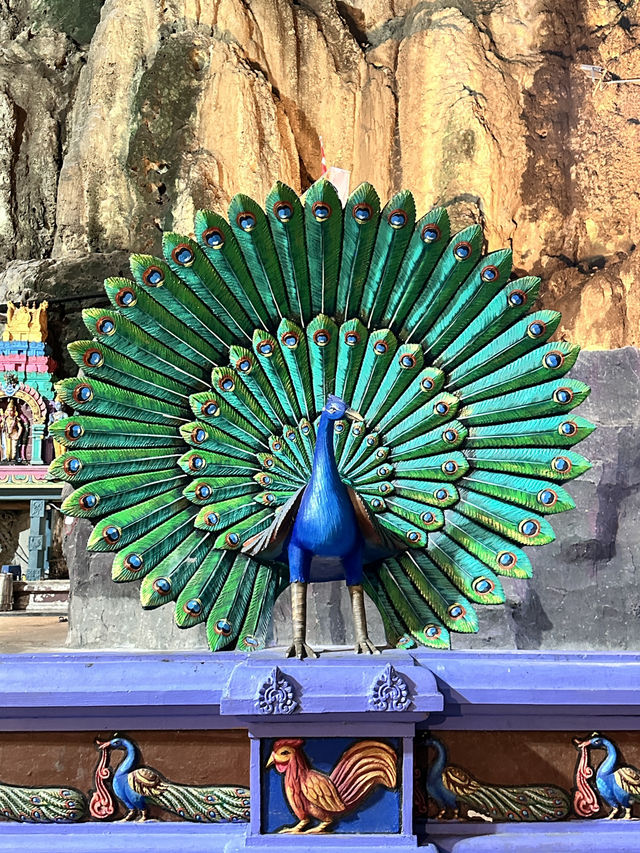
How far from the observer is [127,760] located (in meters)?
2.29

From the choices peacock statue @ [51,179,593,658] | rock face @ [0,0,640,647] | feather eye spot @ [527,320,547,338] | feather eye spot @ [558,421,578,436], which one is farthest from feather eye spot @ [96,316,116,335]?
rock face @ [0,0,640,647]

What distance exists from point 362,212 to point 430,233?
7.7 inches

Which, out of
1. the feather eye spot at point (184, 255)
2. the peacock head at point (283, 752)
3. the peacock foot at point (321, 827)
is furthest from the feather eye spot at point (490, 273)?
the peacock foot at point (321, 827)

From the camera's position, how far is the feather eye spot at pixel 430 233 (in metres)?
2.51

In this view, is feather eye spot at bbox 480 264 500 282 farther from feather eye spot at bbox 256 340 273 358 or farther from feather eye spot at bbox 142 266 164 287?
feather eye spot at bbox 142 266 164 287

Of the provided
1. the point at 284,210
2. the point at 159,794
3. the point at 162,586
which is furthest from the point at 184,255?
the point at 159,794

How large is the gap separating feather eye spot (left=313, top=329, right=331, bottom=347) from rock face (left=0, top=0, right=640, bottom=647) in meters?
12.3

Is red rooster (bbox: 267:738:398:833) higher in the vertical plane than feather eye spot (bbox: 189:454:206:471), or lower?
lower

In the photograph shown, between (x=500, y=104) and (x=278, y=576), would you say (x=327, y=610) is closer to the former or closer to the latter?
(x=278, y=576)

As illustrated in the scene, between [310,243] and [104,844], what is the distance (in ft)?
5.31

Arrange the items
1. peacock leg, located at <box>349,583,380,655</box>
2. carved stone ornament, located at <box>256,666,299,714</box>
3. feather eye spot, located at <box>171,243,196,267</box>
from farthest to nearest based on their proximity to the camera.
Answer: feather eye spot, located at <box>171,243,196,267</box>
peacock leg, located at <box>349,583,380,655</box>
carved stone ornament, located at <box>256,666,299,714</box>

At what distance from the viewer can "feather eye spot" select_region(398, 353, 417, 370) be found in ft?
8.38

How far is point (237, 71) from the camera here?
1573cm

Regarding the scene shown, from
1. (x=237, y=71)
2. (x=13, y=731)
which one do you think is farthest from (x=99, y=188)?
(x=13, y=731)
